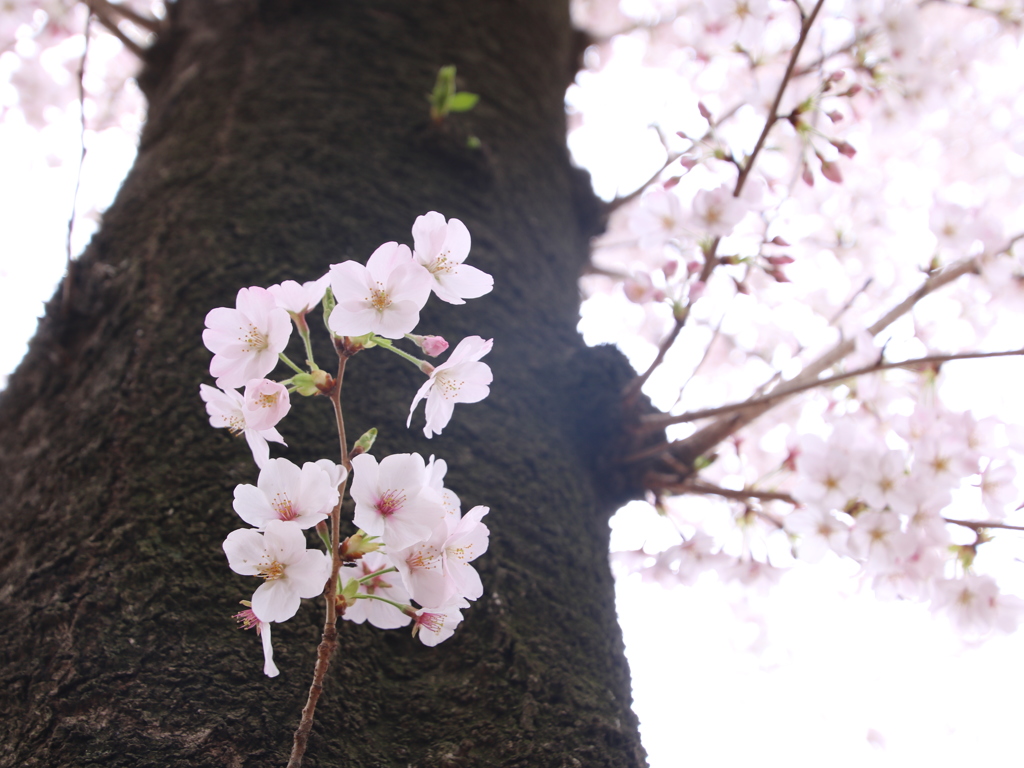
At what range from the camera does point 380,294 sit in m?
0.56

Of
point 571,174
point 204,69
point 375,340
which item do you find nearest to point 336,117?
point 204,69

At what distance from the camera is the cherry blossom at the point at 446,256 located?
609 millimetres

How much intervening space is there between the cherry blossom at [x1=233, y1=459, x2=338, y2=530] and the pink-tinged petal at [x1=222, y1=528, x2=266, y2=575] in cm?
1

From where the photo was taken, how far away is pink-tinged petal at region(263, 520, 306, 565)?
51 centimetres

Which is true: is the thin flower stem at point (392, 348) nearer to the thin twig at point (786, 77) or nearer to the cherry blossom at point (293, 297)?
the cherry blossom at point (293, 297)

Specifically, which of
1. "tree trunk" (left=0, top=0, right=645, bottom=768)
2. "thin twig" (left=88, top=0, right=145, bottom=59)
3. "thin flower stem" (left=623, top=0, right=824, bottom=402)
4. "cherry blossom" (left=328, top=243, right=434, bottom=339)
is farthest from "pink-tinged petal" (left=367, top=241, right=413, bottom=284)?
"thin twig" (left=88, top=0, right=145, bottom=59)

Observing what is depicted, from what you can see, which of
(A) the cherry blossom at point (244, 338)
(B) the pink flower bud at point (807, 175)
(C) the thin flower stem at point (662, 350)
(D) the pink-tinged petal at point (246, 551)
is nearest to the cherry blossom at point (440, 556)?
(D) the pink-tinged petal at point (246, 551)

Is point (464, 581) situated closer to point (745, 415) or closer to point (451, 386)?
point (451, 386)

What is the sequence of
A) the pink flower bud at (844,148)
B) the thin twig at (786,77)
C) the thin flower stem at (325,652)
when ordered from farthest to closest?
the pink flower bud at (844,148)
the thin twig at (786,77)
the thin flower stem at (325,652)

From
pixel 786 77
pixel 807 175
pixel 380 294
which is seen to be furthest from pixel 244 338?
pixel 807 175

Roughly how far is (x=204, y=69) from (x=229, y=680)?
1.33 metres

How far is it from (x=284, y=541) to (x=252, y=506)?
0.19 feet

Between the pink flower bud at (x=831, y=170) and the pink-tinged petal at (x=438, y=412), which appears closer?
the pink-tinged petal at (x=438, y=412)

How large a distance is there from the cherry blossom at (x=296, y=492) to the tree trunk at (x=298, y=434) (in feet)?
0.79
